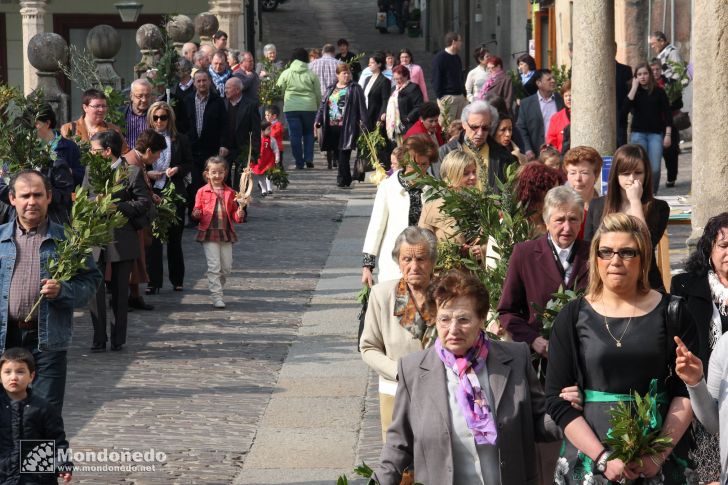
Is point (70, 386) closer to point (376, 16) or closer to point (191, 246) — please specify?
point (191, 246)

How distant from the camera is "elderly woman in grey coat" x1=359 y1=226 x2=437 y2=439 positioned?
7715 millimetres

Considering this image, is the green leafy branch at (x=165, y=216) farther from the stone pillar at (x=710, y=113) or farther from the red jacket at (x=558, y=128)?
the stone pillar at (x=710, y=113)

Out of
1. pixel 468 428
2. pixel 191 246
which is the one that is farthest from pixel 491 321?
pixel 191 246

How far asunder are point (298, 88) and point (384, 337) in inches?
717

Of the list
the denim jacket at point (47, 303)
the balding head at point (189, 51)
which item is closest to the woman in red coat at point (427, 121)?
the denim jacket at point (47, 303)

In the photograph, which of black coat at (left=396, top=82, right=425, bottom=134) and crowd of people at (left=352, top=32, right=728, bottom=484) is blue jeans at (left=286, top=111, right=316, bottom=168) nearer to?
black coat at (left=396, top=82, right=425, bottom=134)

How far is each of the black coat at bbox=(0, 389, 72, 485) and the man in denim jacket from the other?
810mm

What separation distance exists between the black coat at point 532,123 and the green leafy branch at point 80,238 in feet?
26.5

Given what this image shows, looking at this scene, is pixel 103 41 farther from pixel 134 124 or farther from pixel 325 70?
pixel 325 70

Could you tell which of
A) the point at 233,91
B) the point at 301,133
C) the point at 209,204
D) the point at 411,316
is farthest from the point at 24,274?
the point at 301,133

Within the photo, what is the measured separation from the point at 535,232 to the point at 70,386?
3956 mm

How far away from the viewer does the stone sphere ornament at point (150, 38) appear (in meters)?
21.9

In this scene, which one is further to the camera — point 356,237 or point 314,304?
point 356,237

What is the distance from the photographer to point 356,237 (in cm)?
1917
